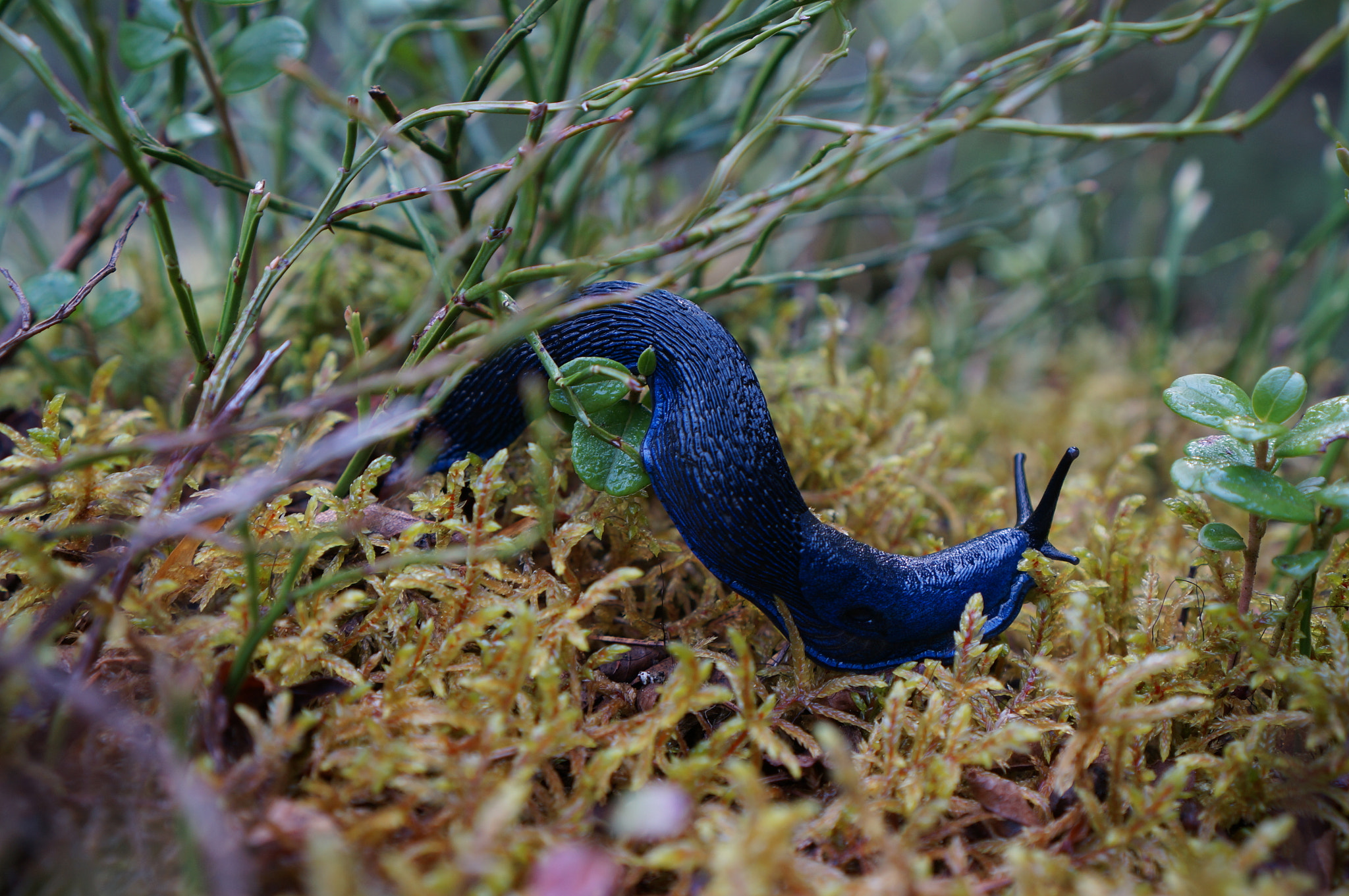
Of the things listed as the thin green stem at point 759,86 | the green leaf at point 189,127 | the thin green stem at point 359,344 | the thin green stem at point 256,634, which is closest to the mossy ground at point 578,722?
the thin green stem at point 256,634

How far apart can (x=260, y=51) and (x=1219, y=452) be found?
1536 millimetres

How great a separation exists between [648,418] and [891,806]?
2.08 feet

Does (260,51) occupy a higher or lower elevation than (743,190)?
higher

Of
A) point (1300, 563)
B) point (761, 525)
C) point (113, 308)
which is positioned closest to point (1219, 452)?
point (1300, 563)

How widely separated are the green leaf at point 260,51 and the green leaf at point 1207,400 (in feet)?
4.50

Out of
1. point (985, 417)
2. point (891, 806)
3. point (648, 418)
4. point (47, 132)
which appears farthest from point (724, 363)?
point (47, 132)

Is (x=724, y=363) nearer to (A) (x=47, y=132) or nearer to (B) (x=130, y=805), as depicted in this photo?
(B) (x=130, y=805)

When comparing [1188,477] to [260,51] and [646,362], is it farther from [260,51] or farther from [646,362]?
[260,51]

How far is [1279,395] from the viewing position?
955 mm

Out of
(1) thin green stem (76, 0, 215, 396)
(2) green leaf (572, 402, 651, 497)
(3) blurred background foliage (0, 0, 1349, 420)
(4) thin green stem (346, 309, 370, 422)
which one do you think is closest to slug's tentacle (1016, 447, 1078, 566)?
(3) blurred background foliage (0, 0, 1349, 420)

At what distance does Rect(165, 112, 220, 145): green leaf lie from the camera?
127 centimetres

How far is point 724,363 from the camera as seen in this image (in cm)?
115

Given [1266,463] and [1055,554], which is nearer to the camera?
[1266,463]

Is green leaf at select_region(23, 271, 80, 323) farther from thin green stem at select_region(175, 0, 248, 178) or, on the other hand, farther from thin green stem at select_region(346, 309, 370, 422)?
thin green stem at select_region(346, 309, 370, 422)
